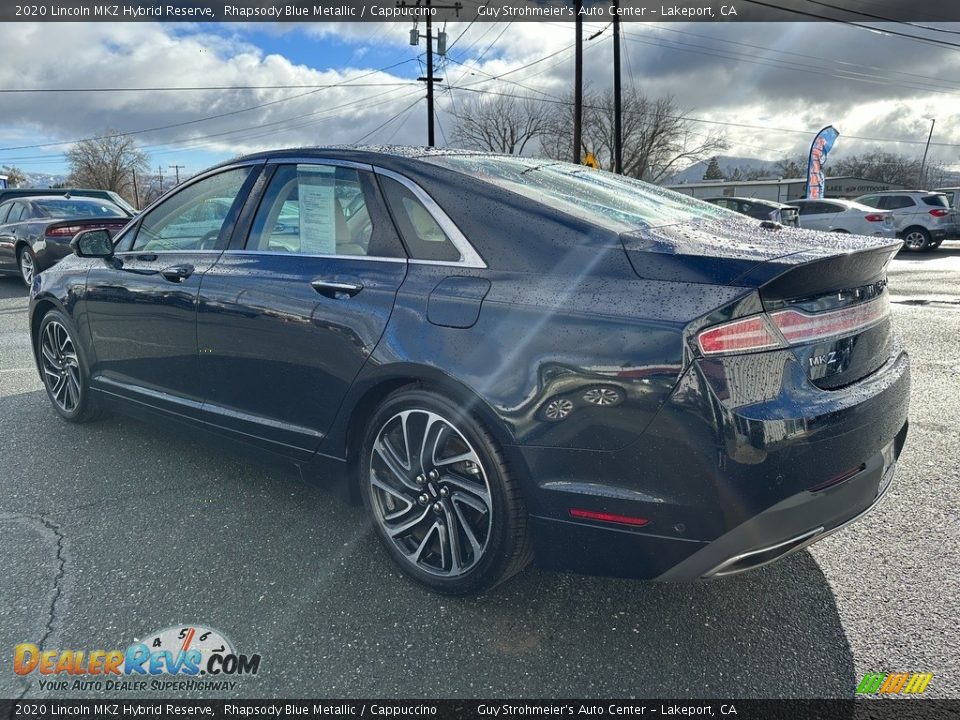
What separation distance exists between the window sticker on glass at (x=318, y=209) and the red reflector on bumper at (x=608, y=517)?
4.92 feet

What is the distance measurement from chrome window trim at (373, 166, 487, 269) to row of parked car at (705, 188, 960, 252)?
659 inches

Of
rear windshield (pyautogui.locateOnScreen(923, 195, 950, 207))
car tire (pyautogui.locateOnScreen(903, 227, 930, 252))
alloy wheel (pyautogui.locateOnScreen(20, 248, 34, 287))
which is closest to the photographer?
alloy wheel (pyautogui.locateOnScreen(20, 248, 34, 287))

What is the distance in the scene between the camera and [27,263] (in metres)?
10.9

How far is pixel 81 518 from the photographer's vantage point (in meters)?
3.18

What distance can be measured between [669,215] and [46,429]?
404cm

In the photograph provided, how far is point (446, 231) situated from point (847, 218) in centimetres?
1879

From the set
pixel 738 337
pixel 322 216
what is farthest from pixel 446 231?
pixel 738 337

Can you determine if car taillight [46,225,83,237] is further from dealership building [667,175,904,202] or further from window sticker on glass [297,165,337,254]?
dealership building [667,175,904,202]

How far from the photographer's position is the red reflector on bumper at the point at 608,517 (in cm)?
206

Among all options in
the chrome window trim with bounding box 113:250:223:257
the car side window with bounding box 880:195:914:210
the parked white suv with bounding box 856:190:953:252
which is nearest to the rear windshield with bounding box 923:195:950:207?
the parked white suv with bounding box 856:190:953:252

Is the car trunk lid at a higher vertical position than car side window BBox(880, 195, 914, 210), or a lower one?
lower

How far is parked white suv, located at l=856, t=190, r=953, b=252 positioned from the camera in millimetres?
18891

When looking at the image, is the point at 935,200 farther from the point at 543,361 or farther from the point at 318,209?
the point at 543,361

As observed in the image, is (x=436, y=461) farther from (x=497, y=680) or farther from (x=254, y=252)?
(x=254, y=252)
